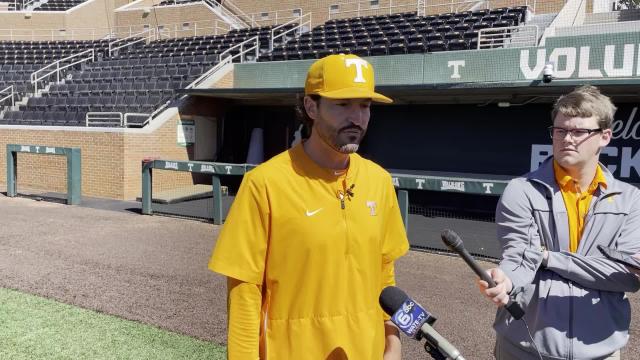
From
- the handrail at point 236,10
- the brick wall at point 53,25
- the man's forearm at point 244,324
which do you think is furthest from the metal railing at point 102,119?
the brick wall at point 53,25

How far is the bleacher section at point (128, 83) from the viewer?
1664 cm

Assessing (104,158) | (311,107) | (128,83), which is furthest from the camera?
(128,83)

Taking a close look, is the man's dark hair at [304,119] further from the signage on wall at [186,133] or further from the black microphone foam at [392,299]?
the signage on wall at [186,133]

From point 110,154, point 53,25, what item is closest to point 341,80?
point 110,154

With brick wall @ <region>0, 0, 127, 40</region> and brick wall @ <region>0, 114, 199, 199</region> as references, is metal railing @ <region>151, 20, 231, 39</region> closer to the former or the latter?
brick wall @ <region>0, 0, 127, 40</region>

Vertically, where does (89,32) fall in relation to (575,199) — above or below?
above

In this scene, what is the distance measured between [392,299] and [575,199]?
38.9 inches

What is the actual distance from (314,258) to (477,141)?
12.0 m

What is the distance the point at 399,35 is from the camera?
57.1ft

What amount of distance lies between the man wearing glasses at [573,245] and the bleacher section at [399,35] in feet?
41.8

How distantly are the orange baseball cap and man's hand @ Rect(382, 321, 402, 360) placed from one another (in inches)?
37.5

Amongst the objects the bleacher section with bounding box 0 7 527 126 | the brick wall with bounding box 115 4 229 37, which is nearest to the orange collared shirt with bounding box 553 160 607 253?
the bleacher section with bounding box 0 7 527 126

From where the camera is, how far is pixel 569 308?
2076mm

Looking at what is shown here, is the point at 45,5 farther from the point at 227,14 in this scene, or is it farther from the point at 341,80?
the point at 341,80
